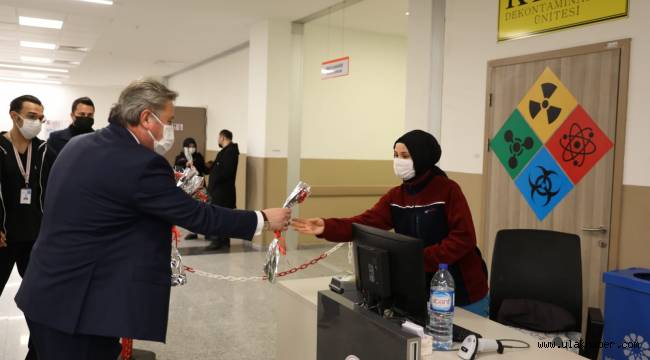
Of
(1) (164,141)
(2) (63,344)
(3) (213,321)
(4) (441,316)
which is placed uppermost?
(1) (164,141)

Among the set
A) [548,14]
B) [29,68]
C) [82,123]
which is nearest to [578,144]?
[548,14]

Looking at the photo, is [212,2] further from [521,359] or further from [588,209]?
[521,359]

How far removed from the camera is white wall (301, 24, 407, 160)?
25.2ft

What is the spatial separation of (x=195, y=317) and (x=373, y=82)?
4.79 m

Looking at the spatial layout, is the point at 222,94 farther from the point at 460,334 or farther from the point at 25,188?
the point at 460,334

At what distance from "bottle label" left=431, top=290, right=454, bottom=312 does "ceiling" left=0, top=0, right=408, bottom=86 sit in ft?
16.8

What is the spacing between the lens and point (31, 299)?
1942mm

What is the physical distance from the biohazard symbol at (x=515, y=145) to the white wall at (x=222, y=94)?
5.82 meters

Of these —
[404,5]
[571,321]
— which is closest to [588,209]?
[571,321]

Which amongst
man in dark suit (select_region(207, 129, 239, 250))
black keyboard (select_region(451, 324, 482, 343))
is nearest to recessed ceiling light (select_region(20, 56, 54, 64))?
man in dark suit (select_region(207, 129, 239, 250))

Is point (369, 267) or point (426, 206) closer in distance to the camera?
point (369, 267)

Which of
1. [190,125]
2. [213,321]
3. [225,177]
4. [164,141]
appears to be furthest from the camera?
[190,125]

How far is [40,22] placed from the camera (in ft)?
25.2

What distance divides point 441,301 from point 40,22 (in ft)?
25.3
